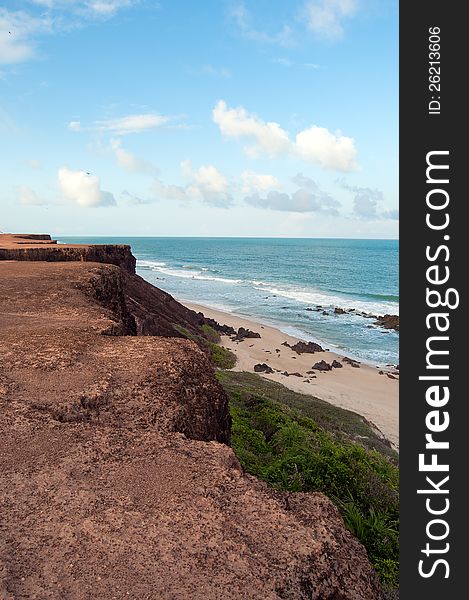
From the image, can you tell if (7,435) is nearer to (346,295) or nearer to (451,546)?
(451,546)

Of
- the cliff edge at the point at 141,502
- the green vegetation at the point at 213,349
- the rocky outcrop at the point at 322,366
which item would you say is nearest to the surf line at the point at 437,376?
the cliff edge at the point at 141,502

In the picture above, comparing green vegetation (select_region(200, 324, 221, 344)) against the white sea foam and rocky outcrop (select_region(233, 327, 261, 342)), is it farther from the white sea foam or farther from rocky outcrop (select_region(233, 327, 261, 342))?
the white sea foam

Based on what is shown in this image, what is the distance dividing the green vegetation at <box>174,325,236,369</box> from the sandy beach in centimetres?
52

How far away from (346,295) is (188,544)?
59116 millimetres

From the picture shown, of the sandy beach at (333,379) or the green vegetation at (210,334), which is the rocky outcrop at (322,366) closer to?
the sandy beach at (333,379)

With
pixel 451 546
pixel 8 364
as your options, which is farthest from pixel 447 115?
pixel 8 364

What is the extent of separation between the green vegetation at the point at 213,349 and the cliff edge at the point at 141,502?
17222 millimetres

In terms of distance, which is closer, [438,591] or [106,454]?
[438,591]

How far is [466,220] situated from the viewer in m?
4.04

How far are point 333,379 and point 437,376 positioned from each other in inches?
827

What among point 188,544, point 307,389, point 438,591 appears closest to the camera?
point 188,544

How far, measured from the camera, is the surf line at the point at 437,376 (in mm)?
3506

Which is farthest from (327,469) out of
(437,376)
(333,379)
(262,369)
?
(262,369)

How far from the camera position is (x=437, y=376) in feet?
12.7
